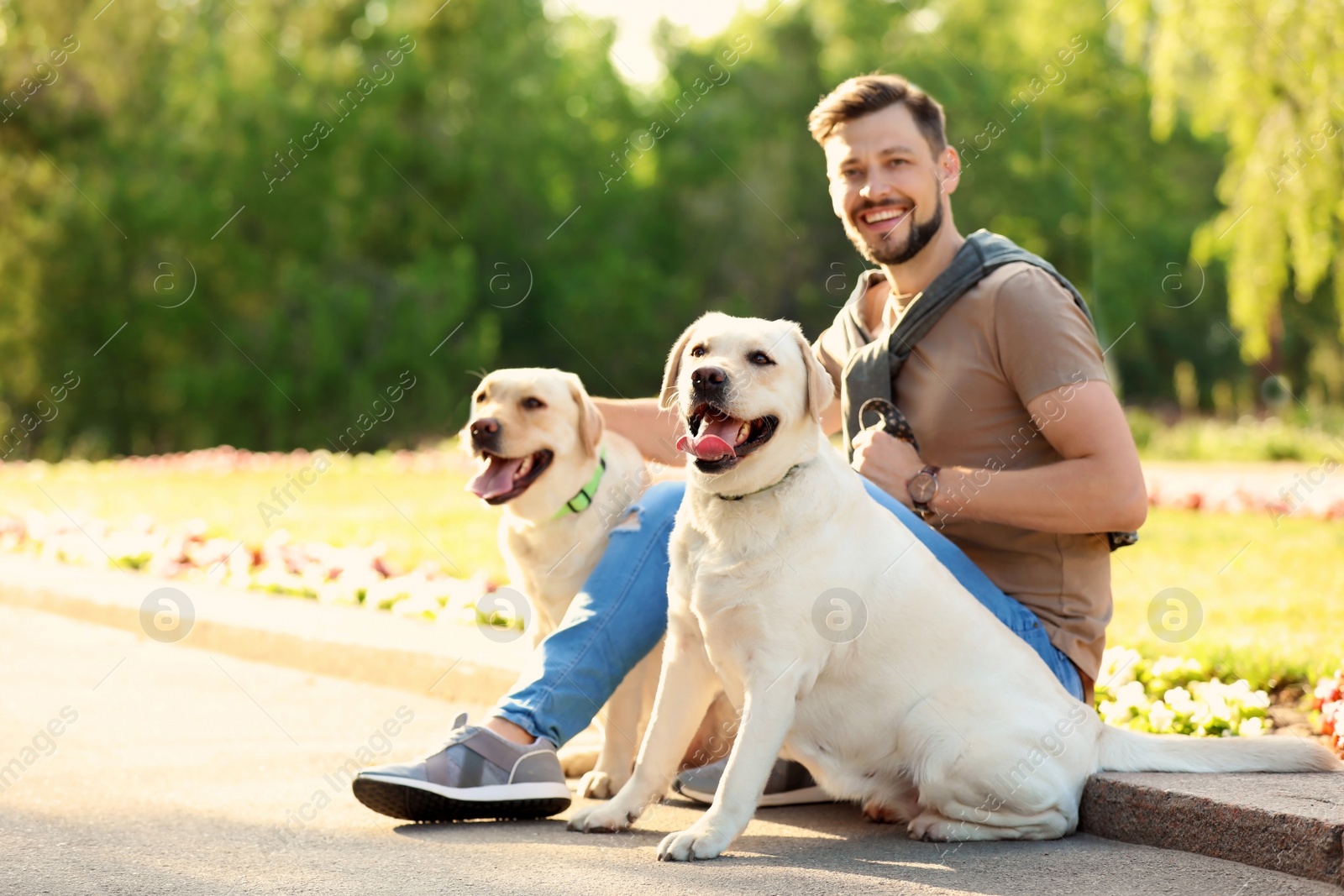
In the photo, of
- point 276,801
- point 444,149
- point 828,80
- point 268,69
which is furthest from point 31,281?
point 276,801

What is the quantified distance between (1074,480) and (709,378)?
1.12 m

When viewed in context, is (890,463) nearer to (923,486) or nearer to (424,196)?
(923,486)

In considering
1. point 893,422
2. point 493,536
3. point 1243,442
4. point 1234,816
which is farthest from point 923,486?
point 1243,442

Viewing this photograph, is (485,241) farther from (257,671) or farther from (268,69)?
(257,671)

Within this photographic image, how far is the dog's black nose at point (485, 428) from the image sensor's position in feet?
16.2

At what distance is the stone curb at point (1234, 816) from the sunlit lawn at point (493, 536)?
1.56m

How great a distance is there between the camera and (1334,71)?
36.8ft

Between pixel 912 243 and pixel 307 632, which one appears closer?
pixel 912 243

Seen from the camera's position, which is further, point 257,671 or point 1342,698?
point 257,671

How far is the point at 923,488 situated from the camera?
165 inches

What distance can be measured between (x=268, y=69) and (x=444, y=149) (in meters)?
3.83

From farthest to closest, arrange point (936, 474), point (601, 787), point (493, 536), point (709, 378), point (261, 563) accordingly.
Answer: point (493, 536)
point (261, 563)
point (601, 787)
point (936, 474)
point (709, 378)

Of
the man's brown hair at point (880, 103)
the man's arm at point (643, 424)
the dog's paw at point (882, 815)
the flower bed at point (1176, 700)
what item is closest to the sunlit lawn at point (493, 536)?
the flower bed at point (1176, 700)

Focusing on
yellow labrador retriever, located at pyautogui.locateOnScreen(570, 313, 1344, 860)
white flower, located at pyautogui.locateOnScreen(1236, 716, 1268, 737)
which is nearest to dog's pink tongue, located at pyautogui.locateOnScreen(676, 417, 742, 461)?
yellow labrador retriever, located at pyautogui.locateOnScreen(570, 313, 1344, 860)
